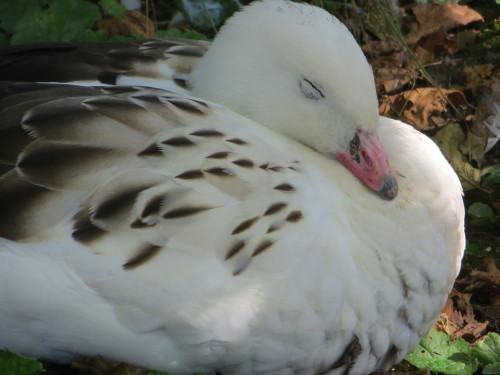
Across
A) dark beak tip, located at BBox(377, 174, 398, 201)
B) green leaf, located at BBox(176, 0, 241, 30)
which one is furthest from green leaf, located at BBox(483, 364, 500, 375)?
green leaf, located at BBox(176, 0, 241, 30)

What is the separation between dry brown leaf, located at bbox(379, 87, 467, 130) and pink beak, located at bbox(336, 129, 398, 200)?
1.47m

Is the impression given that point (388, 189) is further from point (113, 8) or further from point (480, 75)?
point (113, 8)

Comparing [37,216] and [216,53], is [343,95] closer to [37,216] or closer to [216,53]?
[216,53]

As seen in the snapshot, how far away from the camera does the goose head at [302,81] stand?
129 inches

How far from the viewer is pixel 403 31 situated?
539 centimetres

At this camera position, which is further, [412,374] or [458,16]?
[458,16]

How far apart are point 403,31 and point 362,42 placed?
0.97ft

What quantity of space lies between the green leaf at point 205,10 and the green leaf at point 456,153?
53.0 inches

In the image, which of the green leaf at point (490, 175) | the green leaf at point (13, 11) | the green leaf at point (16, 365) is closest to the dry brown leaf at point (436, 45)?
the green leaf at point (490, 175)

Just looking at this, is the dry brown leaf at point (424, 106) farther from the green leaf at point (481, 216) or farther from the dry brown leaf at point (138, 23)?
the dry brown leaf at point (138, 23)

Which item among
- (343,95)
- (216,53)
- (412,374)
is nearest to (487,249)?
(412,374)

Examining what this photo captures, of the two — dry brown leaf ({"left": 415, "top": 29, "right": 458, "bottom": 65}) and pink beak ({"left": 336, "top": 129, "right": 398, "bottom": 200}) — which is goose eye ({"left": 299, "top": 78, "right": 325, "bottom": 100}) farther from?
dry brown leaf ({"left": 415, "top": 29, "right": 458, "bottom": 65})

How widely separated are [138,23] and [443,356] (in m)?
2.64

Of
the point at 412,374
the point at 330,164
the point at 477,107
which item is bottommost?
the point at 412,374
